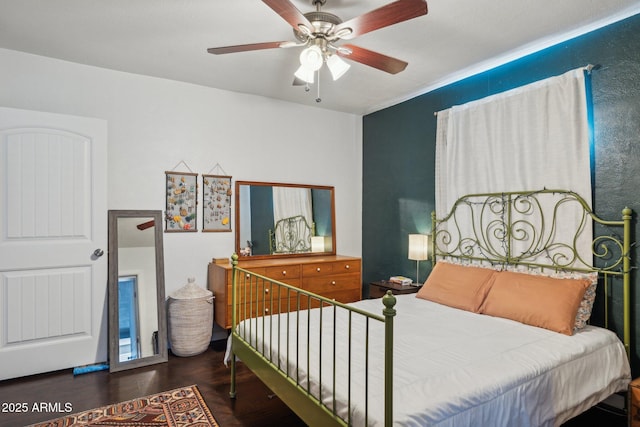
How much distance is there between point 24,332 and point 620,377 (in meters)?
4.07

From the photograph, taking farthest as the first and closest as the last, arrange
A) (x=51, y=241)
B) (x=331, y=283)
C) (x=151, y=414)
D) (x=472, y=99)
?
(x=331, y=283)
(x=472, y=99)
(x=51, y=241)
(x=151, y=414)

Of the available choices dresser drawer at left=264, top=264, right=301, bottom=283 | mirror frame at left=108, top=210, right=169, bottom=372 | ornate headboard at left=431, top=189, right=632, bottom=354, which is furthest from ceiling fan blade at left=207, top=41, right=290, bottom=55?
ornate headboard at left=431, top=189, right=632, bottom=354

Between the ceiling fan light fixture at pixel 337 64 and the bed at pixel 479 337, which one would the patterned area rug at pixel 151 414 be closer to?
the bed at pixel 479 337

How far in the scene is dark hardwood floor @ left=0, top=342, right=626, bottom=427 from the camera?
234 cm

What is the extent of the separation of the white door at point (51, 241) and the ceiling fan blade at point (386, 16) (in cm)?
233

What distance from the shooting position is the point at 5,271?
284cm

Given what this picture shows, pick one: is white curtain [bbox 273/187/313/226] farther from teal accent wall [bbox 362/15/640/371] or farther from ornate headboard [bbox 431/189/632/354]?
ornate headboard [bbox 431/189/632/354]

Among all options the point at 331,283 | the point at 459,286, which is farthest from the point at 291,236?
the point at 459,286

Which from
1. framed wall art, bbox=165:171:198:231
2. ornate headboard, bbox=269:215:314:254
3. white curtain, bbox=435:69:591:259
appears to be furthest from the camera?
ornate headboard, bbox=269:215:314:254

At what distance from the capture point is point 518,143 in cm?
295

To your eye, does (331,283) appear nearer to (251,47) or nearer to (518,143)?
(518,143)

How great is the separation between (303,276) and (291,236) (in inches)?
22.6

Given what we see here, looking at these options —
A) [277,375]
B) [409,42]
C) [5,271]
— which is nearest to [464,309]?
[277,375]

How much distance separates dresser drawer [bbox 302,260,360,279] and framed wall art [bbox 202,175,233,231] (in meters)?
0.91
